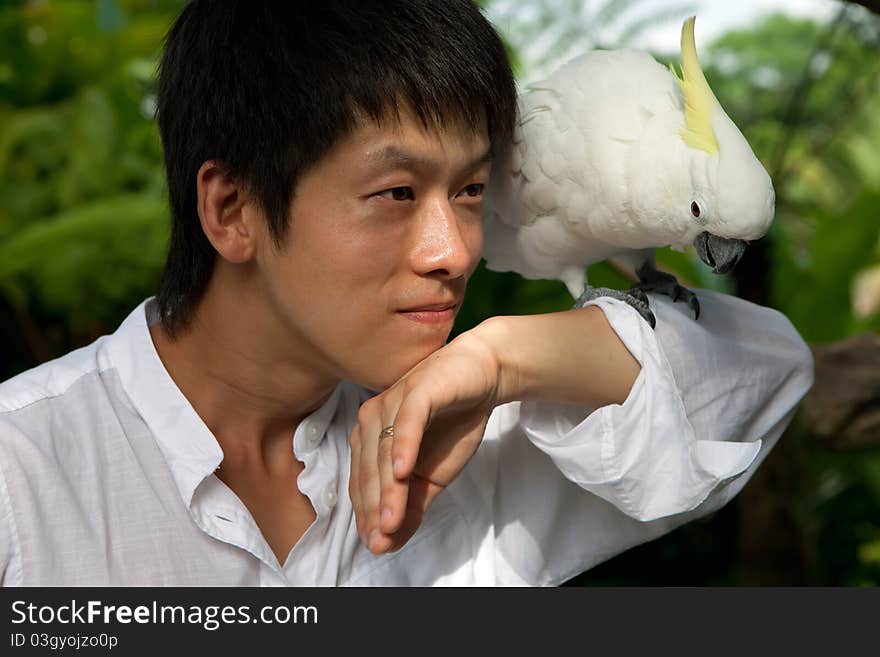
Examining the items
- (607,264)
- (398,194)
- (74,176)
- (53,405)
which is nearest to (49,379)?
(53,405)

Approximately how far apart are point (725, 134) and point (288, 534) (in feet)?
2.23

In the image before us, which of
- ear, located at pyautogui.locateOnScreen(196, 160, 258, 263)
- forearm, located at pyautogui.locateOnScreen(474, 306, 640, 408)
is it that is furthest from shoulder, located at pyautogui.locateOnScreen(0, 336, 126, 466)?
forearm, located at pyautogui.locateOnScreen(474, 306, 640, 408)

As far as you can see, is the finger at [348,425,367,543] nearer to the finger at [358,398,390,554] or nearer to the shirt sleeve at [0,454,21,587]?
the finger at [358,398,390,554]

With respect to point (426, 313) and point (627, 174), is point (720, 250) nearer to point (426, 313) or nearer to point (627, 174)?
point (627, 174)

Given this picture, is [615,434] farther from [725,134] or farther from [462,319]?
[462,319]

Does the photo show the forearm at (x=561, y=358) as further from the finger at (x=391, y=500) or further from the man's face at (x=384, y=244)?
the finger at (x=391, y=500)

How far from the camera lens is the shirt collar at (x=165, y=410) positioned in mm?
998

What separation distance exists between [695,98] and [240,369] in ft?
1.98

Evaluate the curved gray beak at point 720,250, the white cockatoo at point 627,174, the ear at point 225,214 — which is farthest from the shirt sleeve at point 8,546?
the curved gray beak at point 720,250

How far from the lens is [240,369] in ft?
3.57

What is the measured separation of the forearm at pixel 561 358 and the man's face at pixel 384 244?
0.23 ft

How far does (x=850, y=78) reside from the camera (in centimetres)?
238
